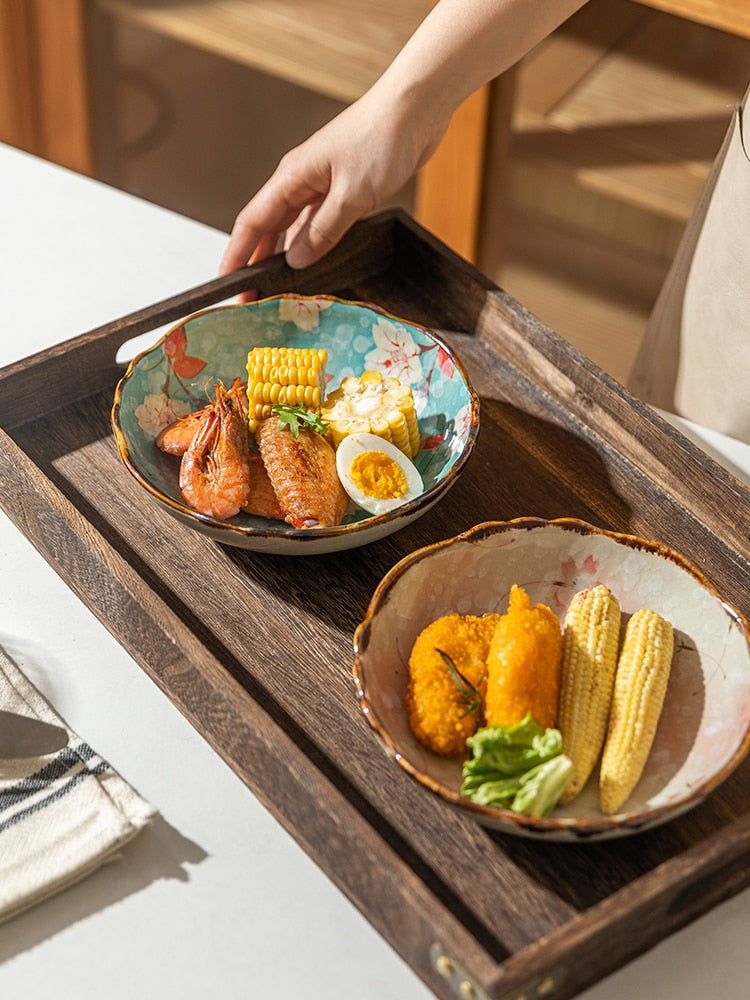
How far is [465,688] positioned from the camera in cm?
85

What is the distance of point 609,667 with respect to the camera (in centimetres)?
88

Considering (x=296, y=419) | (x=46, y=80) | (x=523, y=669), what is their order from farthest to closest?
1. (x=46, y=80)
2. (x=296, y=419)
3. (x=523, y=669)

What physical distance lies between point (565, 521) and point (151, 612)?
36 centimetres

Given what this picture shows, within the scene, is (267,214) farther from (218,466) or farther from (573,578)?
(573,578)

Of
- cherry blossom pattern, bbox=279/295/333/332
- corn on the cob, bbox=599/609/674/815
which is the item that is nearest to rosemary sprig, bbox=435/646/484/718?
corn on the cob, bbox=599/609/674/815

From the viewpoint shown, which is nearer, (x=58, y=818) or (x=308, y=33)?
(x=58, y=818)

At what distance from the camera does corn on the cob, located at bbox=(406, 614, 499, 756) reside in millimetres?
834

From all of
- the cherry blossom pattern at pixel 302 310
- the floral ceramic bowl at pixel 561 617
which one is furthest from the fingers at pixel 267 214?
the floral ceramic bowl at pixel 561 617

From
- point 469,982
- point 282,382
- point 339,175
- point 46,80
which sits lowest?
point 46,80

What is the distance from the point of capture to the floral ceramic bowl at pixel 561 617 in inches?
31.0

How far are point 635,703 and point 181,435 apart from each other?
0.51 meters

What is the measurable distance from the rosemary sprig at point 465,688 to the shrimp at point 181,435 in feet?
1.21

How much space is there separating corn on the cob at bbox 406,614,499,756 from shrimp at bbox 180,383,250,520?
0.79 feet

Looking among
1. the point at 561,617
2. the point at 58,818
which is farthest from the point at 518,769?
the point at 58,818
